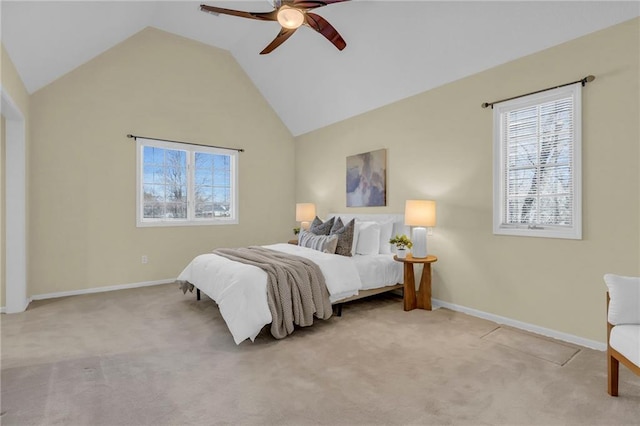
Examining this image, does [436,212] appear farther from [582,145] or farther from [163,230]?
[163,230]

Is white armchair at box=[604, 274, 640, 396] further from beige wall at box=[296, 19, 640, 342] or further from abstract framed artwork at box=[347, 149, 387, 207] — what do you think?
abstract framed artwork at box=[347, 149, 387, 207]

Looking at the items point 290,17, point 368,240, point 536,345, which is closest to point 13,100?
point 290,17

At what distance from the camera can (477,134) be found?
11.8 feet

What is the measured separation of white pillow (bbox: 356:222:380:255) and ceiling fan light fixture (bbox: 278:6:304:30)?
2.52 m

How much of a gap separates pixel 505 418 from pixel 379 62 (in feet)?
12.7

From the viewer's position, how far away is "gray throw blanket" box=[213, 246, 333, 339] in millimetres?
2945

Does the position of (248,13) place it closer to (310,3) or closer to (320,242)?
(310,3)

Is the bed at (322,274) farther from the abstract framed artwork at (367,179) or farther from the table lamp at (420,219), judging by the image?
the table lamp at (420,219)

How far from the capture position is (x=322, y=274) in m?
3.32

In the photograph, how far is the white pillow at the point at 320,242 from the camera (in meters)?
3.87

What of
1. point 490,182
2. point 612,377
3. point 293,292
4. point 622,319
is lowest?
point 612,377

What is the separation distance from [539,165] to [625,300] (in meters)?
1.62

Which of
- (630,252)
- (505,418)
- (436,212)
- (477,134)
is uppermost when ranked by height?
(477,134)

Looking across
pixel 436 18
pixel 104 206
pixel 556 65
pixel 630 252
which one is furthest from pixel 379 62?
pixel 104 206
